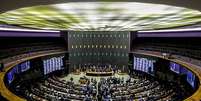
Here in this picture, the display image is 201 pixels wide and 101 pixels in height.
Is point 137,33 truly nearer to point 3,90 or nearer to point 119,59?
point 119,59

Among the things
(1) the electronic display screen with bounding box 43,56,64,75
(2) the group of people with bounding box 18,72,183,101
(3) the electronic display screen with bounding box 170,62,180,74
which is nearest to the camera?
(2) the group of people with bounding box 18,72,183,101

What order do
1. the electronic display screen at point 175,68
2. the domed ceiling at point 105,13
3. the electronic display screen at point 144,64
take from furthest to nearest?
1. the electronic display screen at point 144,64
2. the electronic display screen at point 175,68
3. the domed ceiling at point 105,13

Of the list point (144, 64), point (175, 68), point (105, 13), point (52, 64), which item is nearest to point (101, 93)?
point (175, 68)

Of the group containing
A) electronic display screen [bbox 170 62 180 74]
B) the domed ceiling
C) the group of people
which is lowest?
the group of people

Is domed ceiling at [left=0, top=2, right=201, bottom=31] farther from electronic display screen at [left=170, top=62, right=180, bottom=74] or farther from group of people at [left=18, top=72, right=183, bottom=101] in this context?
electronic display screen at [left=170, top=62, right=180, bottom=74]

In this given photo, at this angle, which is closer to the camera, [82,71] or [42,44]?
[42,44]

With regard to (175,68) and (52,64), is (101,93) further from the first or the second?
(52,64)

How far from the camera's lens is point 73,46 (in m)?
35.8

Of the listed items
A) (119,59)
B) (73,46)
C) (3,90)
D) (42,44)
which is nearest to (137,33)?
(119,59)

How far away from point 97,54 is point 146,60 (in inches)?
356

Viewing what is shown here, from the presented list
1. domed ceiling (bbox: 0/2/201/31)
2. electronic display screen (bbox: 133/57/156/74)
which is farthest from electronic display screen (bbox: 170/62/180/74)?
domed ceiling (bbox: 0/2/201/31)

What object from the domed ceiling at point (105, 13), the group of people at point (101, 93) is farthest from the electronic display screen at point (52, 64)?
the domed ceiling at point (105, 13)

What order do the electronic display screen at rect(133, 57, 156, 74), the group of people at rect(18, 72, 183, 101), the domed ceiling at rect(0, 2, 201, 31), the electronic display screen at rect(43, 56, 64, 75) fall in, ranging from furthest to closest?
the electronic display screen at rect(133, 57, 156, 74)
the electronic display screen at rect(43, 56, 64, 75)
the group of people at rect(18, 72, 183, 101)
the domed ceiling at rect(0, 2, 201, 31)

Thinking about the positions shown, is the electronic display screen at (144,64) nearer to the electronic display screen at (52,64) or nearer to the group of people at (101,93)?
the group of people at (101,93)
